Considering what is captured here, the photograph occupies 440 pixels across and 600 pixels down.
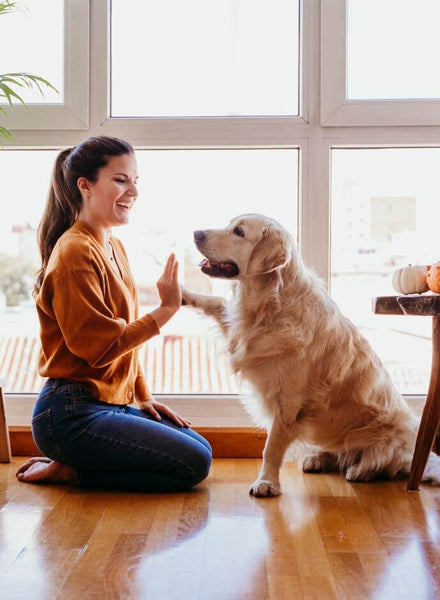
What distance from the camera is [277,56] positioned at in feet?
9.33

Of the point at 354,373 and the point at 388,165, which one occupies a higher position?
the point at 388,165

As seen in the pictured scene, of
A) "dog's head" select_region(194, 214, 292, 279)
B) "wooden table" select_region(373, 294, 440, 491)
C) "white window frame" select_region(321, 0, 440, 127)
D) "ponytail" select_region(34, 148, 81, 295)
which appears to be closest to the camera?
"wooden table" select_region(373, 294, 440, 491)

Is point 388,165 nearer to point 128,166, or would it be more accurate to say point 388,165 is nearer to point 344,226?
point 344,226

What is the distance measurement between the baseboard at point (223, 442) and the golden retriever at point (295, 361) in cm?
30

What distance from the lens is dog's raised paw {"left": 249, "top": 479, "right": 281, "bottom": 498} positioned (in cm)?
226

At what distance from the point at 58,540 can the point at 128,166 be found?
3.93ft

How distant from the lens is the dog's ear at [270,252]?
2.25 m

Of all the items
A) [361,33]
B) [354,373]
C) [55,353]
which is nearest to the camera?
[55,353]

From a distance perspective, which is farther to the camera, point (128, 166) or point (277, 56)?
point (277, 56)

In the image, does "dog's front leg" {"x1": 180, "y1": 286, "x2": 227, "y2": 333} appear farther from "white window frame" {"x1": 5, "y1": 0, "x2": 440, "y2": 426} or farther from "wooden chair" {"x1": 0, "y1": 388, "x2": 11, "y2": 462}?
"wooden chair" {"x1": 0, "y1": 388, "x2": 11, "y2": 462}

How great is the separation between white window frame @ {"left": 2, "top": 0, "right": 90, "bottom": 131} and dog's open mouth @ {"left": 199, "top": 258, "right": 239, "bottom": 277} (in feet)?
2.95

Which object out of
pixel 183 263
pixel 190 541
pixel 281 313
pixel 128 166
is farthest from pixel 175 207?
pixel 190 541

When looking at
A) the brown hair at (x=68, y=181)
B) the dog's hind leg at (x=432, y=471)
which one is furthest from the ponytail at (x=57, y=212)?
the dog's hind leg at (x=432, y=471)

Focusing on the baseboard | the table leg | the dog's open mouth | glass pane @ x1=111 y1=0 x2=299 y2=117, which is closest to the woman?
the dog's open mouth
